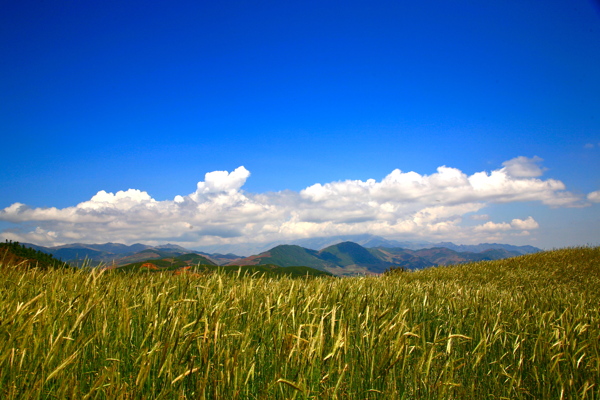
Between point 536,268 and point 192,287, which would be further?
point 536,268

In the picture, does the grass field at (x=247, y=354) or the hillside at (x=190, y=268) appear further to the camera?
the hillside at (x=190, y=268)

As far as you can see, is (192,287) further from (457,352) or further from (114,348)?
(457,352)

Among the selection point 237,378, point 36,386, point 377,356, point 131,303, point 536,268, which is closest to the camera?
point 36,386

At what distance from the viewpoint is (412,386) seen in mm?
2908

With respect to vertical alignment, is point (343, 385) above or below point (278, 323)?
below

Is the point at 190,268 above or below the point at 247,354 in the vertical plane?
above

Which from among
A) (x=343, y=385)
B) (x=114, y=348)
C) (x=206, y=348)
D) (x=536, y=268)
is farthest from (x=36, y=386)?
(x=536, y=268)

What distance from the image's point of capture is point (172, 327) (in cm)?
283

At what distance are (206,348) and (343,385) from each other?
1.35 meters

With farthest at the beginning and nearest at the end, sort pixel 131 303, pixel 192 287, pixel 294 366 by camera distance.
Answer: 1. pixel 192 287
2. pixel 131 303
3. pixel 294 366

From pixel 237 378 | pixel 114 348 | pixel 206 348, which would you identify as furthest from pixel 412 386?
pixel 114 348

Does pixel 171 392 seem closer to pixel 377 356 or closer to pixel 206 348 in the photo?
pixel 206 348

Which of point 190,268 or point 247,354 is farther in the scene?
point 190,268

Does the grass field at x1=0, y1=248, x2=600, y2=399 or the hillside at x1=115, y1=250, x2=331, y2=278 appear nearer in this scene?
the grass field at x1=0, y1=248, x2=600, y2=399
